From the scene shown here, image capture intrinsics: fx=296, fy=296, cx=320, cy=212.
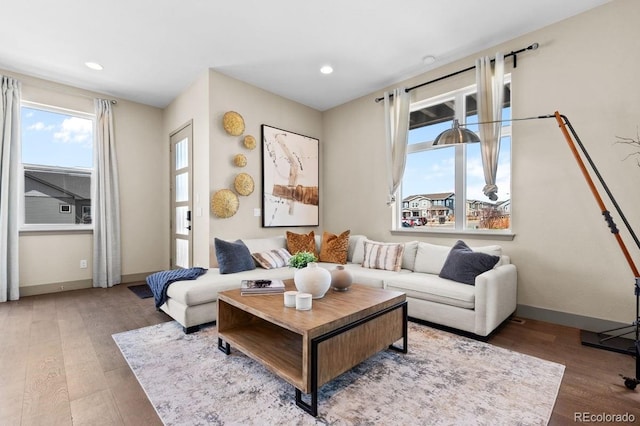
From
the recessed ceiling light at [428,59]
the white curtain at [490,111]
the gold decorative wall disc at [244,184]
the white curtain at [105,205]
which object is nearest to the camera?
the white curtain at [490,111]

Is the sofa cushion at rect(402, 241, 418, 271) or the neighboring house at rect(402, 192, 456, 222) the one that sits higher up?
the neighboring house at rect(402, 192, 456, 222)

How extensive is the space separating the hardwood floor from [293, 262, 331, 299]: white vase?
1089 millimetres

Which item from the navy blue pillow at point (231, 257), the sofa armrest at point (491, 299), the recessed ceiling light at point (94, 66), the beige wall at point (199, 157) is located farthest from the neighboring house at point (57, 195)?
the sofa armrest at point (491, 299)

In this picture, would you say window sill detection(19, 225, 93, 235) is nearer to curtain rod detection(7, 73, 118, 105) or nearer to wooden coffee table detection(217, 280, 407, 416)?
curtain rod detection(7, 73, 118, 105)

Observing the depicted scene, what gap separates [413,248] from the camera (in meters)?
3.67

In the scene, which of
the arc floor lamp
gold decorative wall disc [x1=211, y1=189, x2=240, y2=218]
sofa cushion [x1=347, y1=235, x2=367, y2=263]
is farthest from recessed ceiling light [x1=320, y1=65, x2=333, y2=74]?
sofa cushion [x1=347, y1=235, x2=367, y2=263]

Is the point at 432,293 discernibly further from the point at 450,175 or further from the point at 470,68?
the point at 470,68

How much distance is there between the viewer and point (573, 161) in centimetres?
281

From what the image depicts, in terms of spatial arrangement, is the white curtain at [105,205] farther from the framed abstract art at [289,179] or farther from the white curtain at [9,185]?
the framed abstract art at [289,179]

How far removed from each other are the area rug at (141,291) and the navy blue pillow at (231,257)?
4.57 feet

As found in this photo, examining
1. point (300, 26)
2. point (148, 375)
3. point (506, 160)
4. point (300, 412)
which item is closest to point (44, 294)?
point (148, 375)

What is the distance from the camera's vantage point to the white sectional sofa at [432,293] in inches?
99.2

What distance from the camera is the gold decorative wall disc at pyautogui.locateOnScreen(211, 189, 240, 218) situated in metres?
3.79

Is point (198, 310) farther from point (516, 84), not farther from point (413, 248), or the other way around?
point (516, 84)
